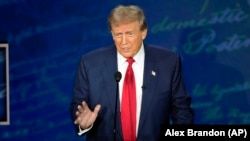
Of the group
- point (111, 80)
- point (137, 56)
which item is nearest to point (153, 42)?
point (137, 56)

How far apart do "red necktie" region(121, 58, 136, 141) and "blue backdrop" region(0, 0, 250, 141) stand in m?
1.33

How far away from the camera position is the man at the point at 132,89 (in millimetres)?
2439

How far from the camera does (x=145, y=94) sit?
248 cm

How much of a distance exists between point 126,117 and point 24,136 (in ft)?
5.69

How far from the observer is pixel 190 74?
382 centimetres

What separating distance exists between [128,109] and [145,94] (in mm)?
121

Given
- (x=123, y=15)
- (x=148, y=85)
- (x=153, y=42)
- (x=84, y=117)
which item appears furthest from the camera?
(x=153, y=42)

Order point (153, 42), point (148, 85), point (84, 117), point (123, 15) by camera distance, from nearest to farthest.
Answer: point (84, 117) → point (123, 15) → point (148, 85) → point (153, 42)

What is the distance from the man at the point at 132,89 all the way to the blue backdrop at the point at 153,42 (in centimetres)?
120

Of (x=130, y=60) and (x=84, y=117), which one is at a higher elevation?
(x=130, y=60)

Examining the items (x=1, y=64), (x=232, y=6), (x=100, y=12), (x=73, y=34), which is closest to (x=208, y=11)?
(x=232, y=6)

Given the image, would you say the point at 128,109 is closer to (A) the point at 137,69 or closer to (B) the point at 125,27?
(A) the point at 137,69

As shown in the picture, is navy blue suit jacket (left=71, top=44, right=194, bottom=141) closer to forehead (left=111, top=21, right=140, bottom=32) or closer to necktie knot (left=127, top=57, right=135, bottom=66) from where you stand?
necktie knot (left=127, top=57, right=135, bottom=66)

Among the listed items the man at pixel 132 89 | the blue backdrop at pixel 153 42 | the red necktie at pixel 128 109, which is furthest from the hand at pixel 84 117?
the blue backdrop at pixel 153 42
